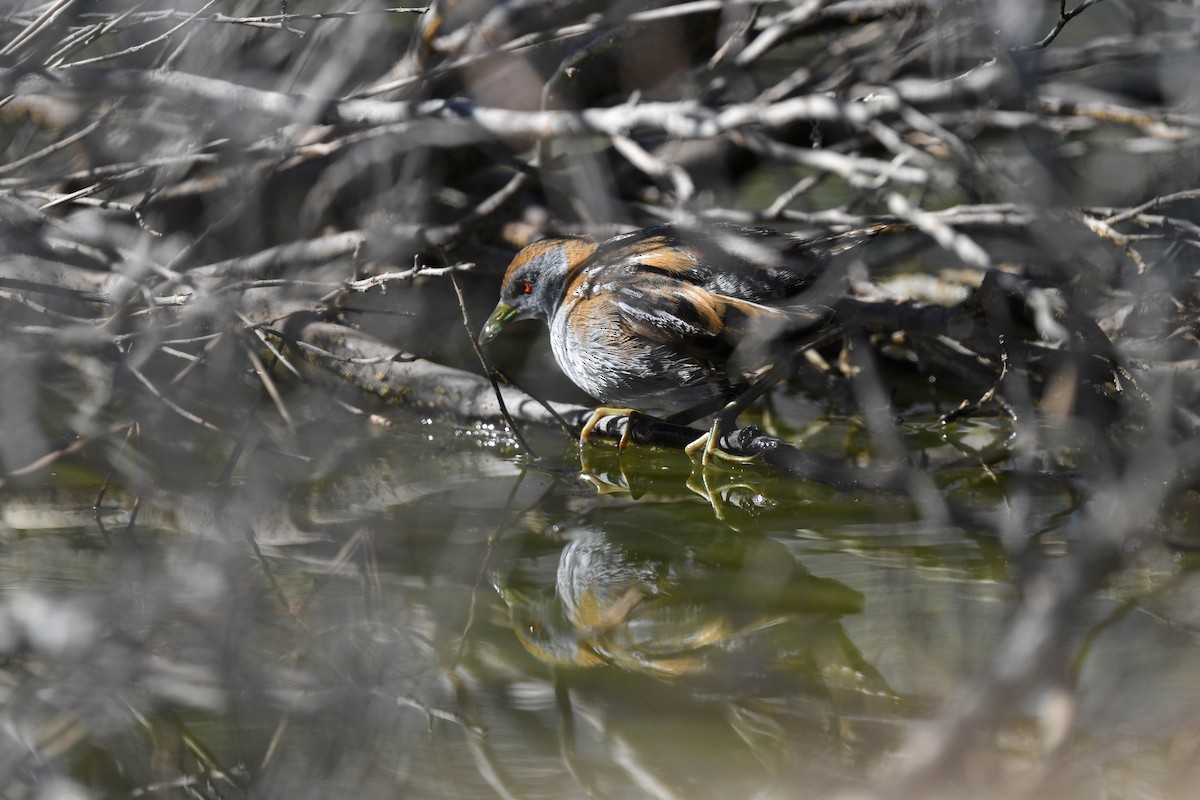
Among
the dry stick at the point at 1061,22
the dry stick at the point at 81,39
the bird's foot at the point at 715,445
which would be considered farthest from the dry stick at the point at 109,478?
the dry stick at the point at 1061,22

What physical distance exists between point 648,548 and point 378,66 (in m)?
3.97

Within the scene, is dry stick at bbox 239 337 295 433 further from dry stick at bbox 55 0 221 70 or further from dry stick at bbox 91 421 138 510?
dry stick at bbox 55 0 221 70

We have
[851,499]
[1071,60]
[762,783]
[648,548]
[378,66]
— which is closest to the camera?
[762,783]

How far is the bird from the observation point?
473 cm

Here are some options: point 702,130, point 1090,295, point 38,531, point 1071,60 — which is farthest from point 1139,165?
point 38,531

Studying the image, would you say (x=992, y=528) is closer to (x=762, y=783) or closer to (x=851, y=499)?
(x=851, y=499)

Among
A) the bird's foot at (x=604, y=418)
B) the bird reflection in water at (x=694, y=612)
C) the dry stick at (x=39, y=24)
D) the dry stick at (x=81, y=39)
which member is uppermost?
the dry stick at (x=39, y=24)

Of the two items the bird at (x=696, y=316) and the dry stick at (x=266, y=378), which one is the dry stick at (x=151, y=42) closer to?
the dry stick at (x=266, y=378)

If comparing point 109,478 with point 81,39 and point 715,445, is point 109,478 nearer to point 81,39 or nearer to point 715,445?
point 81,39

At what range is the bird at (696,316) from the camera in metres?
4.73

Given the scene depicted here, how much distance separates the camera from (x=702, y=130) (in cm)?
468

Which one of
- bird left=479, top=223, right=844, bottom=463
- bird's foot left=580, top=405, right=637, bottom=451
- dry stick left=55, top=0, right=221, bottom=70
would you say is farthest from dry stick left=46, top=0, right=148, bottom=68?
bird's foot left=580, top=405, right=637, bottom=451

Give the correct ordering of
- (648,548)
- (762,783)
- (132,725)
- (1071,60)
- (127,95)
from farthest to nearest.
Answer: (1071,60)
(127,95)
(648,548)
(132,725)
(762,783)

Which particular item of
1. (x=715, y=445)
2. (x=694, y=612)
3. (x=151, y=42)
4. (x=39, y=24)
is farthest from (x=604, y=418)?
(x=39, y=24)
